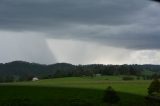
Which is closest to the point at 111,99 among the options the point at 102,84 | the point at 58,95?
the point at 58,95

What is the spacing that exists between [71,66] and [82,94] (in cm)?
8249

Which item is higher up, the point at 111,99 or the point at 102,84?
the point at 102,84

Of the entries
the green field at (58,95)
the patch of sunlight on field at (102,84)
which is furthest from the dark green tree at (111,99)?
the patch of sunlight on field at (102,84)

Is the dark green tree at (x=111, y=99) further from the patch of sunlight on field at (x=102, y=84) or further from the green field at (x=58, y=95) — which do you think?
the patch of sunlight on field at (x=102, y=84)

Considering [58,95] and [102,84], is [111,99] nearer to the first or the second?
[58,95]

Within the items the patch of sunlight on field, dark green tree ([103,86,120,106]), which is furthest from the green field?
the patch of sunlight on field

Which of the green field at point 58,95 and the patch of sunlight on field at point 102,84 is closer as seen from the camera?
the green field at point 58,95

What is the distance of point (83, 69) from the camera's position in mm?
114000

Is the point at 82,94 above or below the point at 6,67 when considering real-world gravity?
below

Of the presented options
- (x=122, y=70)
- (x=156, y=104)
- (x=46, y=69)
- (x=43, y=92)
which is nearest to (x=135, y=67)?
(x=122, y=70)

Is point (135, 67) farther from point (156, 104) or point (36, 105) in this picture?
point (156, 104)

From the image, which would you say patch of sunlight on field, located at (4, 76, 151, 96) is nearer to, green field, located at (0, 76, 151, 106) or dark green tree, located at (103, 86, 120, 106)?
green field, located at (0, 76, 151, 106)

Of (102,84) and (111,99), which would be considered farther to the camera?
(102,84)

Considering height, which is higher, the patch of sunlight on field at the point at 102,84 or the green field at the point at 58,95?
the patch of sunlight on field at the point at 102,84
